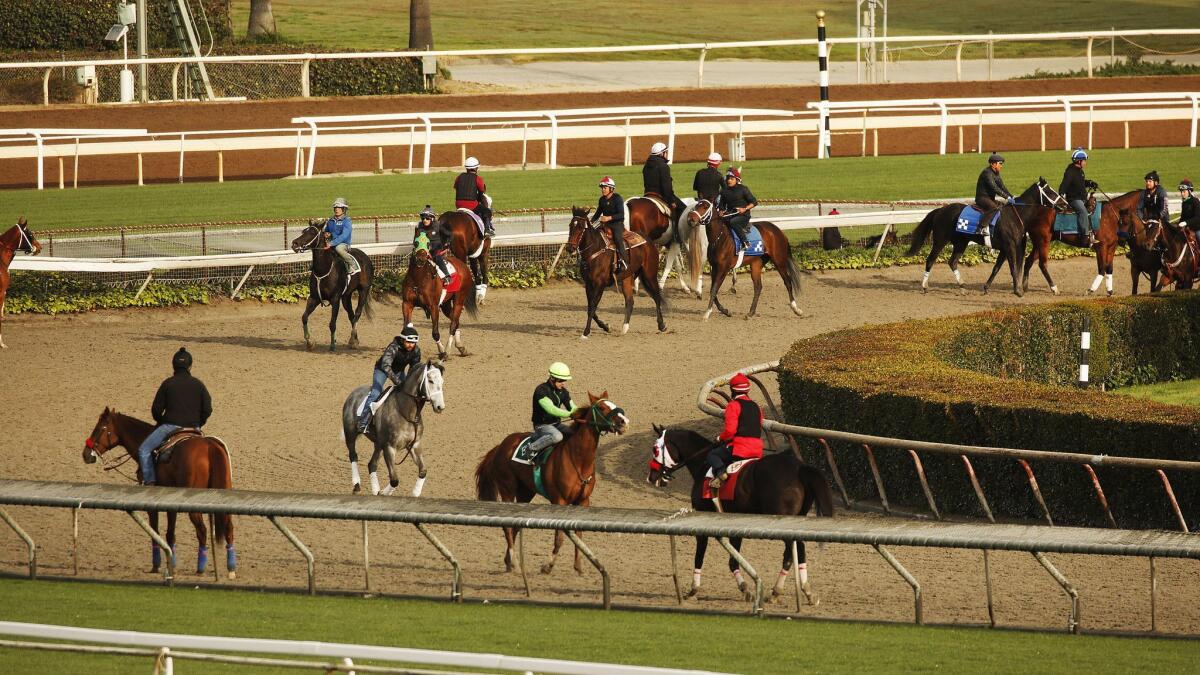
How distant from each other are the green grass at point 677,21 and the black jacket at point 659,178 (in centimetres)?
2100

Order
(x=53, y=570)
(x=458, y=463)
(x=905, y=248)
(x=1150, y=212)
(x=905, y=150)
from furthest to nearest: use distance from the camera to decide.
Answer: (x=905, y=150) → (x=905, y=248) → (x=1150, y=212) → (x=458, y=463) → (x=53, y=570)

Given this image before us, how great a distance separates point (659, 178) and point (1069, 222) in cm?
500

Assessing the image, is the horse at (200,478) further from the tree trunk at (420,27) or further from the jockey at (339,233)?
the tree trunk at (420,27)

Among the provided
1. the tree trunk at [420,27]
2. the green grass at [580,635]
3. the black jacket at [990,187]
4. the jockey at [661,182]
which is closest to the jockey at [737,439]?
the green grass at [580,635]

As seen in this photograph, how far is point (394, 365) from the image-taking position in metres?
12.8

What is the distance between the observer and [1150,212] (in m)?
20.2

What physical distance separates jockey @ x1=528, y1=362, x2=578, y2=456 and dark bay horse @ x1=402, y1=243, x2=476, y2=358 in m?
6.10

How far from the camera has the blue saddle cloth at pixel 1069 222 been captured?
67.7ft

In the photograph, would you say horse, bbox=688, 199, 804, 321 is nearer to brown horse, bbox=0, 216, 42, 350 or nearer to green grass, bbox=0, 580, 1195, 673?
brown horse, bbox=0, 216, 42, 350

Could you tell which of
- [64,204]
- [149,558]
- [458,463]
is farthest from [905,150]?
[149,558]

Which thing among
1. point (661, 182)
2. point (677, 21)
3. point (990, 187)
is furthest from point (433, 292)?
point (677, 21)

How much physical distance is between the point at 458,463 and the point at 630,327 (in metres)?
5.92

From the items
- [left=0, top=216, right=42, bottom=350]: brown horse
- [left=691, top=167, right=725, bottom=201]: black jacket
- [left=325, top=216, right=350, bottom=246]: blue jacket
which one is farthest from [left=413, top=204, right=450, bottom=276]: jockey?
[left=0, top=216, right=42, bottom=350]: brown horse

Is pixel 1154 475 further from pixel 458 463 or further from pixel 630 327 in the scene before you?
pixel 630 327
